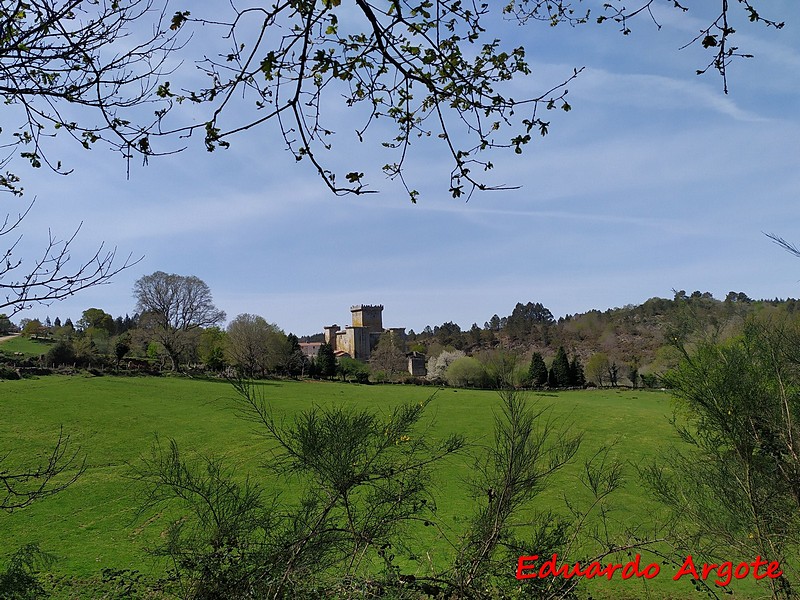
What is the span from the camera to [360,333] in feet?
218

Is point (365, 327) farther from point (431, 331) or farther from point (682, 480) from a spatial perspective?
point (682, 480)

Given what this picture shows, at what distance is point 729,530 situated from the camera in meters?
4.07

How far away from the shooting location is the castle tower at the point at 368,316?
231 ft

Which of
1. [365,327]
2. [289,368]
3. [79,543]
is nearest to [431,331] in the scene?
[365,327]

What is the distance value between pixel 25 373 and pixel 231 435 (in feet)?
45.6

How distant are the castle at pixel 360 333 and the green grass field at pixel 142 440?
37.8 m

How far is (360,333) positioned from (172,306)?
35715mm

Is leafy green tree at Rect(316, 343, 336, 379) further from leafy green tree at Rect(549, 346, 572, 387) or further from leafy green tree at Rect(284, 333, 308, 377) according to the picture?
leafy green tree at Rect(549, 346, 572, 387)

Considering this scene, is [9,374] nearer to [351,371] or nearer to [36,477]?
[351,371]

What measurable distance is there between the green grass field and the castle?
3779 cm
